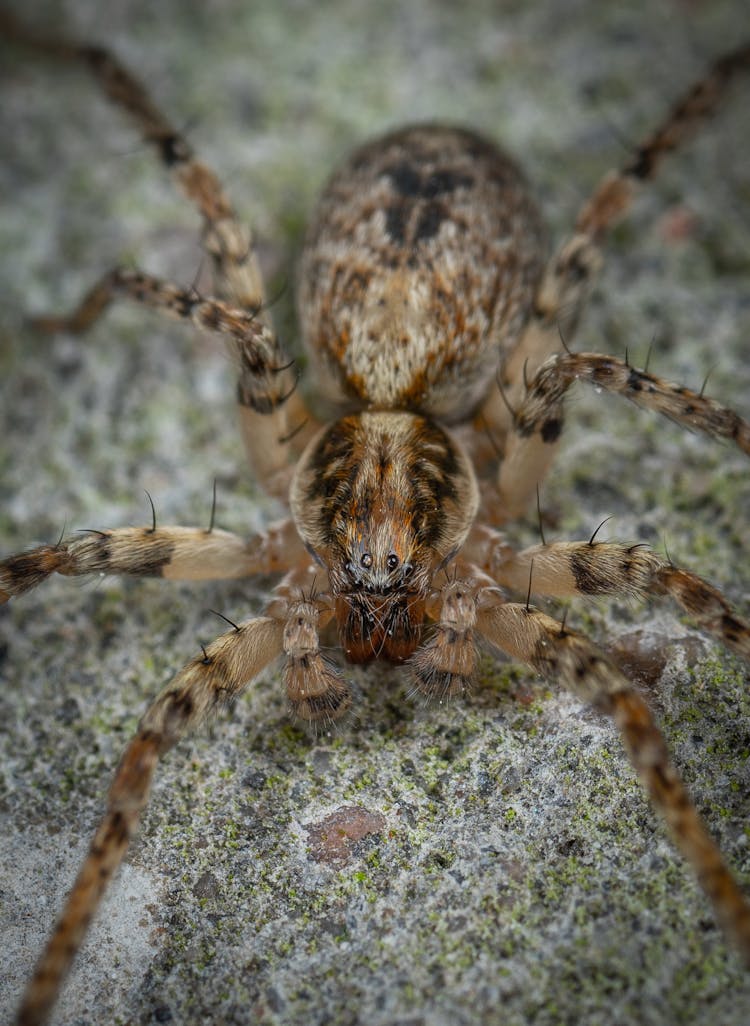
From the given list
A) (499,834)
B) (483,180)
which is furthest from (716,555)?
(483,180)

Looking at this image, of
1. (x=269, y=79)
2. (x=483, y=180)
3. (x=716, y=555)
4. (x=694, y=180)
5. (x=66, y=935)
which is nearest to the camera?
(x=66, y=935)

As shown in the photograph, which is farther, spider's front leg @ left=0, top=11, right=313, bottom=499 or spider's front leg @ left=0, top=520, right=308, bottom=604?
spider's front leg @ left=0, top=11, right=313, bottom=499

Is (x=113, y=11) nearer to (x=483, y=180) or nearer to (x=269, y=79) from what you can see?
(x=269, y=79)

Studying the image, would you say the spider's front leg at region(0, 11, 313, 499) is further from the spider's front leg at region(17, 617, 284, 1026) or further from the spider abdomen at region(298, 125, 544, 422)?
the spider's front leg at region(17, 617, 284, 1026)

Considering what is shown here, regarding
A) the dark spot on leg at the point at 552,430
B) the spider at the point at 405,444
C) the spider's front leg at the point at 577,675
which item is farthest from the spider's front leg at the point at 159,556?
the dark spot on leg at the point at 552,430

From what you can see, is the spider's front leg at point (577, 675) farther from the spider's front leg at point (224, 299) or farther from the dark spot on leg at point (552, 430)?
the spider's front leg at point (224, 299)

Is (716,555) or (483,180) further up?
(483,180)

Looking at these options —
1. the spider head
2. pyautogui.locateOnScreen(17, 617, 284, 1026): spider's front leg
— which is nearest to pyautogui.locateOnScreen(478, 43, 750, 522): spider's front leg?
the spider head
